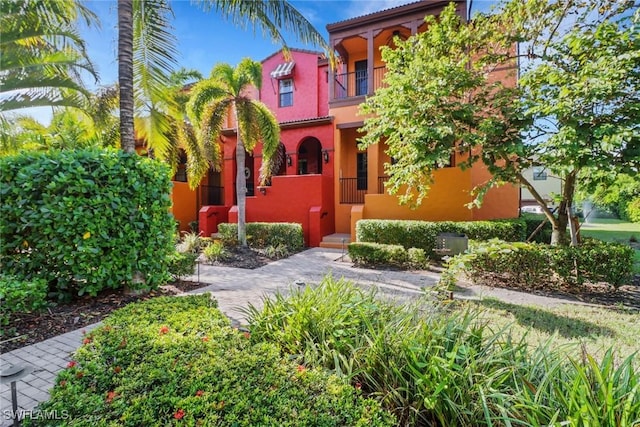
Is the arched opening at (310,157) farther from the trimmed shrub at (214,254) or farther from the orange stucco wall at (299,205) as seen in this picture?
the trimmed shrub at (214,254)

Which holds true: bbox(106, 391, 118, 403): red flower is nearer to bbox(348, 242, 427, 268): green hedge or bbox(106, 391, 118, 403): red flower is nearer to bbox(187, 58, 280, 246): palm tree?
bbox(348, 242, 427, 268): green hedge

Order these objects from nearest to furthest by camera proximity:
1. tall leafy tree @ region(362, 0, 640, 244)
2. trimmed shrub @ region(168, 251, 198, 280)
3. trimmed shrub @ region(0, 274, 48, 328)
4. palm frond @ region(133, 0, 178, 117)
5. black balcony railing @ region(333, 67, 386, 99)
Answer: trimmed shrub @ region(0, 274, 48, 328), tall leafy tree @ region(362, 0, 640, 244), palm frond @ region(133, 0, 178, 117), trimmed shrub @ region(168, 251, 198, 280), black balcony railing @ region(333, 67, 386, 99)

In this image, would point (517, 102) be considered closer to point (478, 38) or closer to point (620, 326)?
point (478, 38)

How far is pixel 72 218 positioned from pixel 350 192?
425 inches

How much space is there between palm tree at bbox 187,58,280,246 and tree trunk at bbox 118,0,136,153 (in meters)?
4.63

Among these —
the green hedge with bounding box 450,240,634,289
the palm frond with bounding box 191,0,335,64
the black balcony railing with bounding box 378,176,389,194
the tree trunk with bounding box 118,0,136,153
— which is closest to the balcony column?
the black balcony railing with bounding box 378,176,389,194

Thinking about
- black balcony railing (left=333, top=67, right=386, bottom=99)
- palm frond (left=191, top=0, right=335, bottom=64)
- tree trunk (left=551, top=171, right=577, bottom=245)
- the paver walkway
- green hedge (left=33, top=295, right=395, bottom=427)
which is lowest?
the paver walkway

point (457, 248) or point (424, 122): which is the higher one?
point (424, 122)

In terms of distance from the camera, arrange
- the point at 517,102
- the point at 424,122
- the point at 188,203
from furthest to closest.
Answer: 1. the point at 188,203
2. the point at 424,122
3. the point at 517,102

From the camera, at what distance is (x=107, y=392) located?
2.00 meters

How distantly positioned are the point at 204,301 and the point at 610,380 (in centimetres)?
394

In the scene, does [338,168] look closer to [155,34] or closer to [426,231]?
[426,231]

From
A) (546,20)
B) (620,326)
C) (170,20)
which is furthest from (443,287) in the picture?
(170,20)

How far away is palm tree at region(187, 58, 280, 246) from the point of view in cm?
1041
